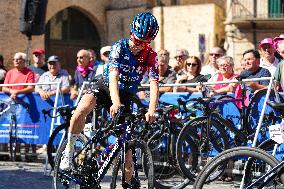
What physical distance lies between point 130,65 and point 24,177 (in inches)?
140

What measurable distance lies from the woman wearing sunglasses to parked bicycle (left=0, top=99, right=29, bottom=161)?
15.8 feet

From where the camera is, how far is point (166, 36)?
28781 mm

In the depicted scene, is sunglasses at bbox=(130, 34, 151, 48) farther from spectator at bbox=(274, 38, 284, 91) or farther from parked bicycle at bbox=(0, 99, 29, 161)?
parked bicycle at bbox=(0, 99, 29, 161)

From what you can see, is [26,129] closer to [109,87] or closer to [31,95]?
[31,95]

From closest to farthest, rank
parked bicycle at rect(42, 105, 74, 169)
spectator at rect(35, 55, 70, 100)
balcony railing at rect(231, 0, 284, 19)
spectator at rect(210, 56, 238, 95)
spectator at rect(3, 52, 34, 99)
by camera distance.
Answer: parked bicycle at rect(42, 105, 74, 169)
spectator at rect(210, 56, 238, 95)
spectator at rect(35, 55, 70, 100)
spectator at rect(3, 52, 34, 99)
balcony railing at rect(231, 0, 284, 19)

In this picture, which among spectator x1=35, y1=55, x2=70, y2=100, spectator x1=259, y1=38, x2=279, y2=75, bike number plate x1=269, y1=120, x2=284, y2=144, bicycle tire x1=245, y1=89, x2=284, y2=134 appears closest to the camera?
bike number plate x1=269, y1=120, x2=284, y2=144

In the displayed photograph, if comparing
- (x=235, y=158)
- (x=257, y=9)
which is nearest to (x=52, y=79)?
(x=235, y=158)

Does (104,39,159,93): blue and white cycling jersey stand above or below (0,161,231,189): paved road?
above

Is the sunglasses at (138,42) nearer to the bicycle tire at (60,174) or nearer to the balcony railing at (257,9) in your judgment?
the bicycle tire at (60,174)

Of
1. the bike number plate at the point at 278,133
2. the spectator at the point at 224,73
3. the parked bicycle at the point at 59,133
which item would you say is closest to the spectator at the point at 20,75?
the parked bicycle at the point at 59,133

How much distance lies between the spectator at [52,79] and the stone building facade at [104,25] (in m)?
14.8

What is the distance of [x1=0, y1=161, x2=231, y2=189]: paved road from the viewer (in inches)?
Answer: 325

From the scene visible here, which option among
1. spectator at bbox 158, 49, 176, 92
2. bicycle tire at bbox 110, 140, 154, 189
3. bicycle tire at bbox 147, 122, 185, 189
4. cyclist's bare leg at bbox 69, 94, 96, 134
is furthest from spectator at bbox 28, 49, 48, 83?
bicycle tire at bbox 110, 140, 154, 189

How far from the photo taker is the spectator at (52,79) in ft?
35.1
